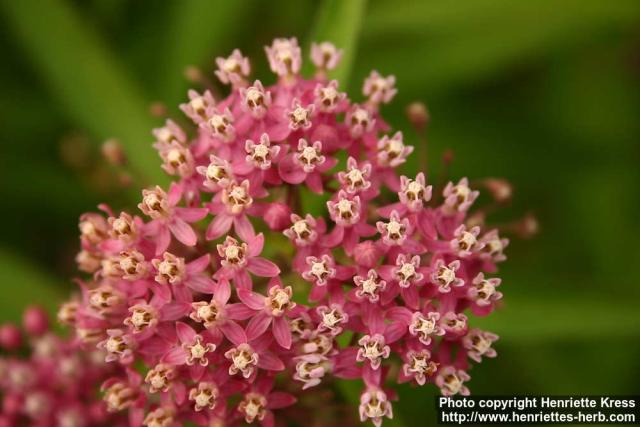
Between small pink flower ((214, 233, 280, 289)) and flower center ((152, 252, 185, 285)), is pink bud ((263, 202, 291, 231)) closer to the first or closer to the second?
small pink flower ((214, 233, 280, 289))

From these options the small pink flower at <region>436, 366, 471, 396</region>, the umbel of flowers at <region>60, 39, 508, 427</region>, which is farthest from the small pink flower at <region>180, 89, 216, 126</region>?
the small pink flower at <region>436, 366, 471, 396</region>

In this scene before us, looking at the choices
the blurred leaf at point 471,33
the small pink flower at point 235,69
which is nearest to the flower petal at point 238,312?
the small pink flower at point 235,69

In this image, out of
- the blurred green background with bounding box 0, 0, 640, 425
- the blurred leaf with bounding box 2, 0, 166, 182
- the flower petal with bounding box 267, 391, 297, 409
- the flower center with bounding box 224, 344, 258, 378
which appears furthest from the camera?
the blurred green background with bounding box 0, 0, 640, 425

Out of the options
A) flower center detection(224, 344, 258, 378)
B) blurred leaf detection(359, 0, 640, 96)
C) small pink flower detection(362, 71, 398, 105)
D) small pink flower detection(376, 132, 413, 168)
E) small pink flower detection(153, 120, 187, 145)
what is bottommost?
flower center detection(224, 344, 258, 378)

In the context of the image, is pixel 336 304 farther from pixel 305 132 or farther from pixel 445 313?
pixel 305 132

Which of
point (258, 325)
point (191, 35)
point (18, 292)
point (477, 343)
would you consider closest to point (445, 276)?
point (477, 343)

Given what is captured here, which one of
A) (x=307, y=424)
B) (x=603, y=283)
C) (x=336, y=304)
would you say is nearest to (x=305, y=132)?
(x=336, y=304)

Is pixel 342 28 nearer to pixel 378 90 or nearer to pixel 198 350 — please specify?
pixel 378 90
